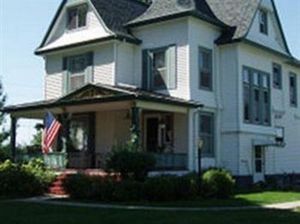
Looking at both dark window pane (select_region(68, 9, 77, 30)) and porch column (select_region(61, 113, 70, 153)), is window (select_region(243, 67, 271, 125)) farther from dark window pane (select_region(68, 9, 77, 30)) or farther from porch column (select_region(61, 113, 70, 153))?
dark window pane (select_region(68, 9, 77, 30))

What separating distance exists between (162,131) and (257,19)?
8.41 m

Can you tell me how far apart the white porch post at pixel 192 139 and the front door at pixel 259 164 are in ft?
15.5

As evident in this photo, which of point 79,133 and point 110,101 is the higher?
point 110,101

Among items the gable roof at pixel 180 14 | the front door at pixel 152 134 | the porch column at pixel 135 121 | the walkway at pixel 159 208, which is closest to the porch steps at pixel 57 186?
the walkway at pixel 159 208

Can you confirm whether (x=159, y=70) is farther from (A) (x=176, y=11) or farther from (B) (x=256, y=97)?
(B) (x=256, y=97)

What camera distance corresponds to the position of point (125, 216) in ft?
52.9

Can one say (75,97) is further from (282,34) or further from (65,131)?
(282,34)

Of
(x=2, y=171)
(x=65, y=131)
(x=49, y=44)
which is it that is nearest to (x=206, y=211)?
(x=2, y=171)

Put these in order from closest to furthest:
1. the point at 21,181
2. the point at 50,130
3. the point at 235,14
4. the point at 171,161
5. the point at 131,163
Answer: the point at 131,163
the point at 21,181
the point at 171,161
the point at 50,130
the point at 235,14

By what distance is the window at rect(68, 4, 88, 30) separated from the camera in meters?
31.1

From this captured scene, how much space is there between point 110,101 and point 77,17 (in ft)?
27.3

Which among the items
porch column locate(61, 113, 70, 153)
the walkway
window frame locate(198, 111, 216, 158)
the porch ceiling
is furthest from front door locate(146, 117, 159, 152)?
the walkway

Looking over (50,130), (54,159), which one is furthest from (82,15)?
(54,159)

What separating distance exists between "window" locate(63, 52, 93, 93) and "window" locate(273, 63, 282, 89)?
10.9m
